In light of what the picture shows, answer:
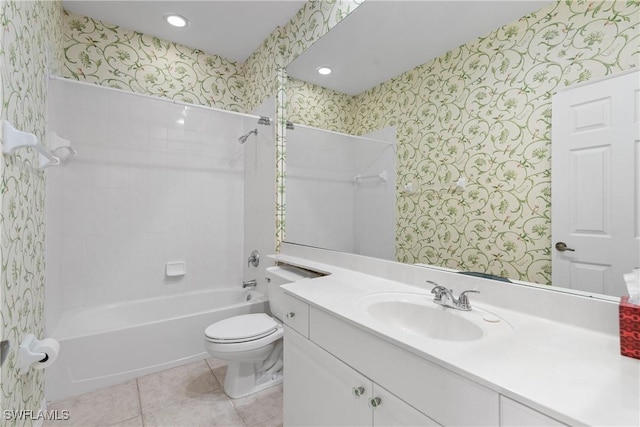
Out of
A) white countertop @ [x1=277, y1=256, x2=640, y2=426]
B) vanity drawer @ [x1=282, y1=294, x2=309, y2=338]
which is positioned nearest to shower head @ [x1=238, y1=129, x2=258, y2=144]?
vanity drawer @ [x1=282, y1=294, x2=309, y2=338]

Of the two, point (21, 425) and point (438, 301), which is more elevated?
point (438, 301)

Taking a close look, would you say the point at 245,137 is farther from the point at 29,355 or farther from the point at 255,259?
the point at 29,355

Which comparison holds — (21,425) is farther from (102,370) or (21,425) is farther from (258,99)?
(258,99)

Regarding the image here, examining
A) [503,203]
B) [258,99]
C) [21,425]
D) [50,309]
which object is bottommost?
[21,425]

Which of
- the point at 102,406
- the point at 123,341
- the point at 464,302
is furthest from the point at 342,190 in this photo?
the point at 102,406

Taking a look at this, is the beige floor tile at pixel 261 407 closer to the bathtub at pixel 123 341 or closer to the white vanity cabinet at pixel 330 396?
the white vanity cabinet at pixel 330 396

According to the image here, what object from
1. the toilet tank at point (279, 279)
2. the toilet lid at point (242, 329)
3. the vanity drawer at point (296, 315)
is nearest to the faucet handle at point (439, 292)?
the vanity drawer at point (296, 315)

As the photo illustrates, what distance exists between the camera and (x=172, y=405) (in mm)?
1687

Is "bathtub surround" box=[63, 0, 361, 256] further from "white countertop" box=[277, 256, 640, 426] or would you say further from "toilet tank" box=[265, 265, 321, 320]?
"white countertop" box=[277, 256, 640, 426]

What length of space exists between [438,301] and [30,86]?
79.6 inches

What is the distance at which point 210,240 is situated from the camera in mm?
2814

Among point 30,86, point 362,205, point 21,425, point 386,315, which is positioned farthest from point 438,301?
point 30,86

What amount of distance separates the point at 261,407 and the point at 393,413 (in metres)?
1.18

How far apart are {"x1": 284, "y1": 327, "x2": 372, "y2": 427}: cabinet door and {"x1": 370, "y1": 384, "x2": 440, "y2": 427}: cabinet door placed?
34mm
